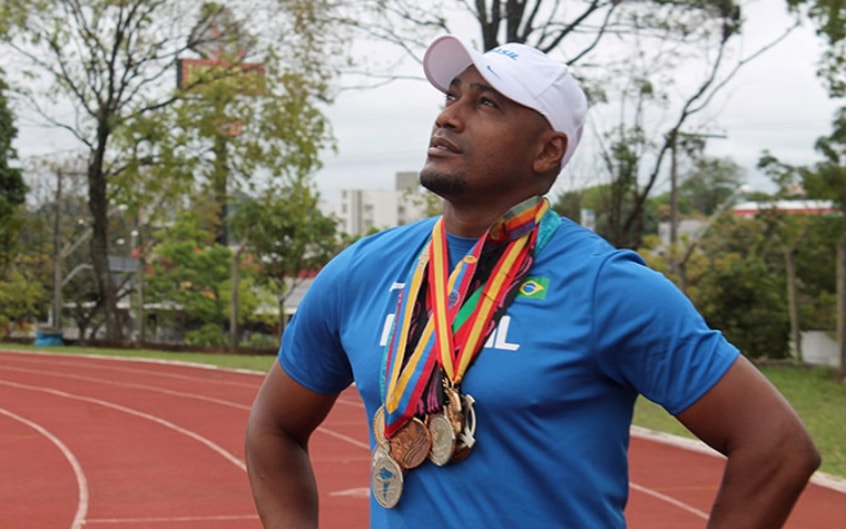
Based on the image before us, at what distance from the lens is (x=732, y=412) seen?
198 centimetres

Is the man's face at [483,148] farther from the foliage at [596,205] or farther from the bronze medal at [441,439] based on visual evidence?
the foliage at [596,205]

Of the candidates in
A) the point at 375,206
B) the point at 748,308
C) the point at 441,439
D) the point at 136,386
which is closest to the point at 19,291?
the point at 748,308

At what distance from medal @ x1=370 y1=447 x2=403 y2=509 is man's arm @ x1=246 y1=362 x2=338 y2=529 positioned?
10.1 inches

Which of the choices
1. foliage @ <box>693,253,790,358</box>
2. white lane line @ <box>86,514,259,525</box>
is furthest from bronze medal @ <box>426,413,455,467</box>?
foliage @ <box>693,253,790,358</box>

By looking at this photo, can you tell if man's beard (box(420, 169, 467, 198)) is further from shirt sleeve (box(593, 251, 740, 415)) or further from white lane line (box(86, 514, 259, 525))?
white lane line (box(86, 514, 259, 525))

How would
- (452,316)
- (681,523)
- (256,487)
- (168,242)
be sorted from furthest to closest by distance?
1. (168,242)
2. (681,523)
3. (256,487)
4. (452,316)

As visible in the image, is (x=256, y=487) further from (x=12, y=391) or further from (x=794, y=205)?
(x=794, y=205)

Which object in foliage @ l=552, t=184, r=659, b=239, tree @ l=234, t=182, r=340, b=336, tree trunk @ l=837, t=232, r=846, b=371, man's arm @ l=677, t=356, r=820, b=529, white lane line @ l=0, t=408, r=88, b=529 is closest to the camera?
man's arm @ l=677, t=356, r=820, b=529

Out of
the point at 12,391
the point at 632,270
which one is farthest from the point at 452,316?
the point at 12,391

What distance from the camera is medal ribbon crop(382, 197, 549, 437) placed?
2.08 metres

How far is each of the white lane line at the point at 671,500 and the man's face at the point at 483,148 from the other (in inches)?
296

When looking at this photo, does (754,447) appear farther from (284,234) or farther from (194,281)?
(194,281)

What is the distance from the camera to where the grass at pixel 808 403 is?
12.7 meters

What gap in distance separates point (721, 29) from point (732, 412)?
2012 centimetres
